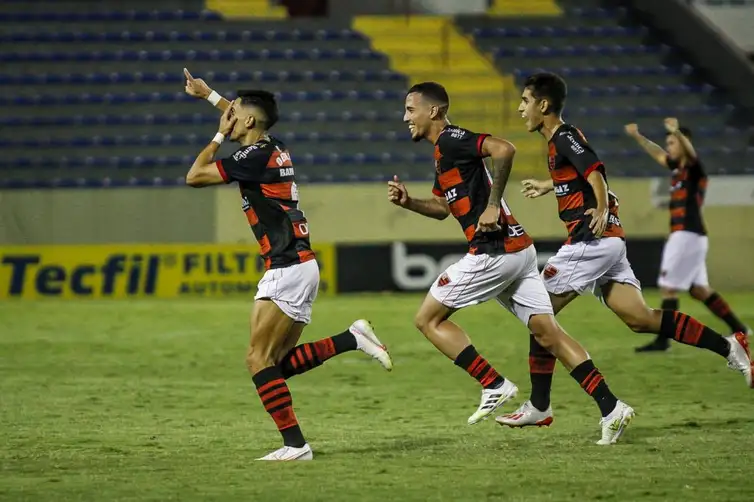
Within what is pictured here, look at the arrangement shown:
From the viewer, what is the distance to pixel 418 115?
7676 millimetres

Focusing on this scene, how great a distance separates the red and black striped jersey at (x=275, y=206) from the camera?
714 cm

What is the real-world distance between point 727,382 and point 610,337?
3340 millimetres

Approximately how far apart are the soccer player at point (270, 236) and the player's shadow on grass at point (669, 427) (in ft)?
6.57

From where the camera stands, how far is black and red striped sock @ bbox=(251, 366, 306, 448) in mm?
7066

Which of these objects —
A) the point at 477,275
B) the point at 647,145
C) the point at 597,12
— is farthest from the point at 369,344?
the point at 597,12

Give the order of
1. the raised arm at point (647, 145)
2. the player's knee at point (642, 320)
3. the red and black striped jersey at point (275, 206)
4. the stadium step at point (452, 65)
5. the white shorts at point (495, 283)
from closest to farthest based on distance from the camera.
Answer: the red and black striped jersey at point (275, 206) < the white shorts at point (495, 283) < the player's knee at point (642, 320) < the raised arm at point (647, 145) < the stadium step at point (452, 65)

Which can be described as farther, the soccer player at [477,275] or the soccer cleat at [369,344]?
the soccer cleat at [369,344]

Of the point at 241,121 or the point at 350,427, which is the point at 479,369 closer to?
the point at 350,427

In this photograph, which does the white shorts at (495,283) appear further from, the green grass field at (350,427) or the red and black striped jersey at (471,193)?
the green grass field at (350,427)

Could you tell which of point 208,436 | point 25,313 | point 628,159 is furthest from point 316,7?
point 208,436

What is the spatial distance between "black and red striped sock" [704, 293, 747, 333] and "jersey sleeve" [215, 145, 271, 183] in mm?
6981

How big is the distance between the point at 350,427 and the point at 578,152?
7.42ft

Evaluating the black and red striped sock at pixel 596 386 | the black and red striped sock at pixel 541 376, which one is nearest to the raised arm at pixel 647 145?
the black and red striped sock at pixel 541 376

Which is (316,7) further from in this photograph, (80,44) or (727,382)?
(727,382)
